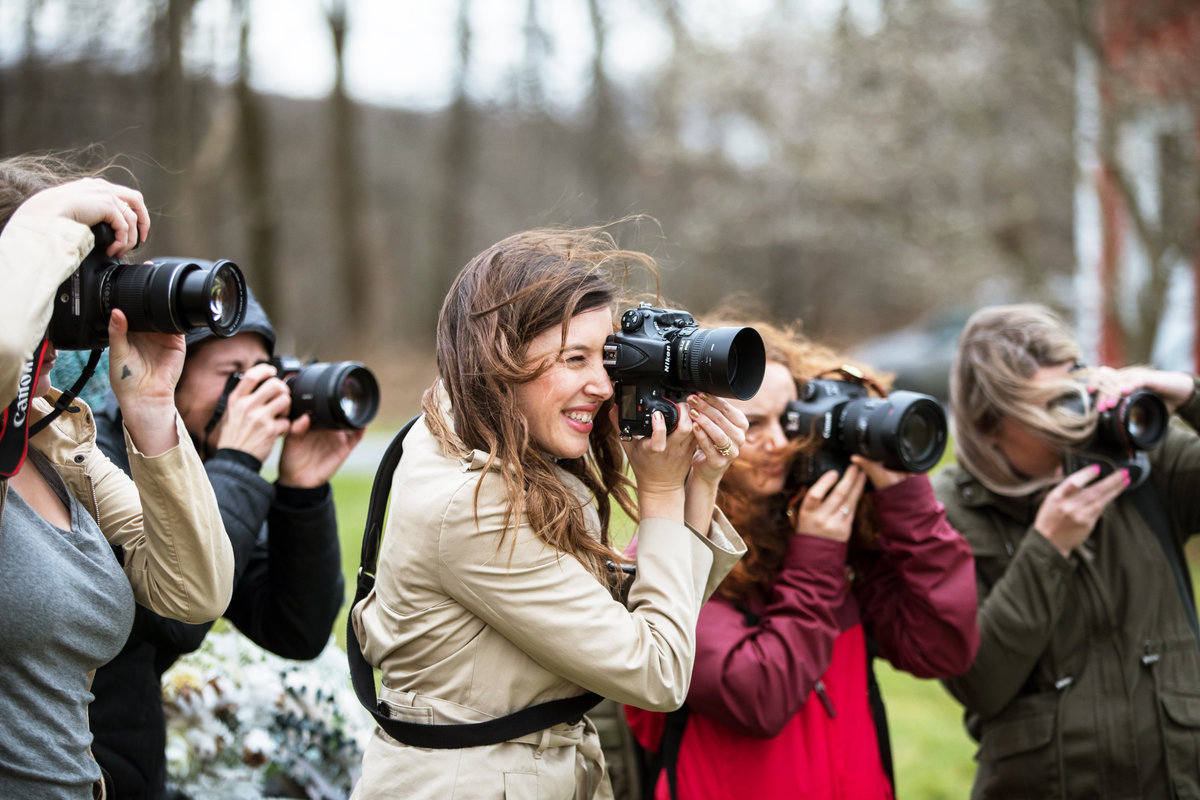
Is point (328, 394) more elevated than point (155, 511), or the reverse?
point (328, 394)

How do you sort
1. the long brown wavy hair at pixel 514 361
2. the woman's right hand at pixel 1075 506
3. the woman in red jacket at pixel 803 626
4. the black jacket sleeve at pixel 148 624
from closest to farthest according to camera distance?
the long brown wavy hair at pixel 514 361 → the black jacket sleeve at pixel 148 624 → the woman in red jacket at pixel 803 626 → the woman's right hand at pixel 1075 506

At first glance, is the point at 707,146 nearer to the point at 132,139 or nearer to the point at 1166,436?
the point at 132,139

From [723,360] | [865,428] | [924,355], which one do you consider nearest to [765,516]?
[865,428]

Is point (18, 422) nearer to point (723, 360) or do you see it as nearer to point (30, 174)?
point (30, 174)

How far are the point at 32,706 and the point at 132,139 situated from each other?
11.7m

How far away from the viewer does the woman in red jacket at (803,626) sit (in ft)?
7.23

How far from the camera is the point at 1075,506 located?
256cm

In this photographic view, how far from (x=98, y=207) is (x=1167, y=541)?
2.55 meters

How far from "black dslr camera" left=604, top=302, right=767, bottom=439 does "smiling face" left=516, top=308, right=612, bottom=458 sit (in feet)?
0.13

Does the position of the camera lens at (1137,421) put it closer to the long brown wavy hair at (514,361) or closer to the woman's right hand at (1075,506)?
the woman's right hand at (1075,506)

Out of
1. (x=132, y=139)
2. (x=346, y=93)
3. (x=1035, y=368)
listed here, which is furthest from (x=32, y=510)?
(x=346, y=93)

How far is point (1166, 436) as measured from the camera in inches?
109

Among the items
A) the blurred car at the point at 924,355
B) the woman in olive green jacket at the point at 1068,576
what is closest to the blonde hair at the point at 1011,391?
the woman in olive green jacket at the point at 1068,576

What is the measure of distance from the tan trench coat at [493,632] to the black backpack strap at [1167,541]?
59.4 inches
